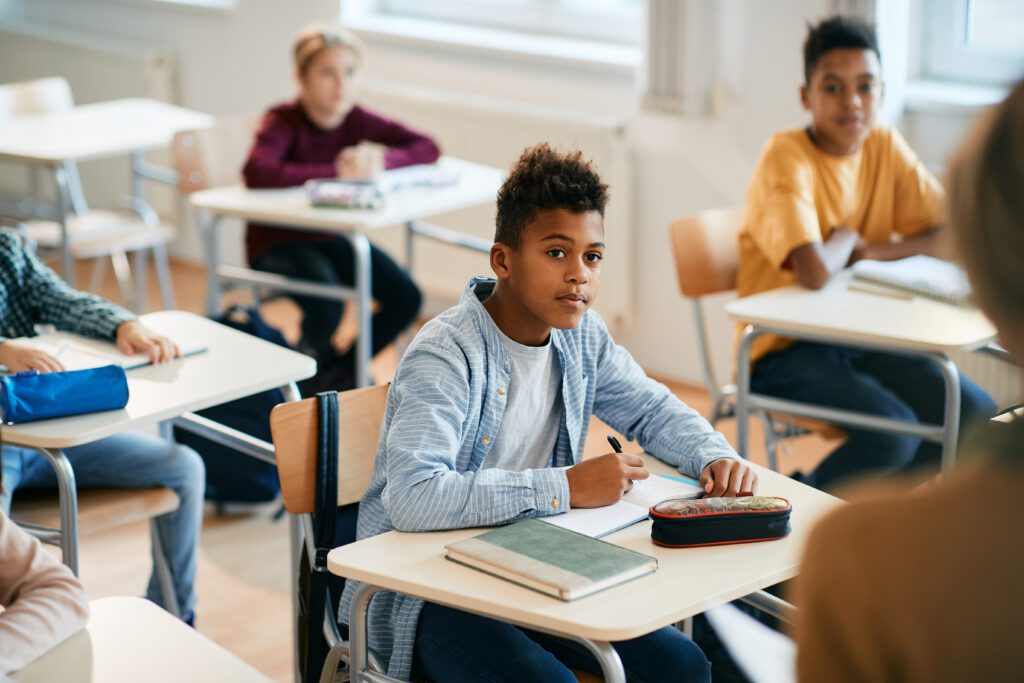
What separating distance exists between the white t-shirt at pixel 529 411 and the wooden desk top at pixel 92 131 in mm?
2303

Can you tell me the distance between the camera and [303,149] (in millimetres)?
3885

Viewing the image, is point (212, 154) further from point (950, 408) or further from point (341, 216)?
point (950, 408)

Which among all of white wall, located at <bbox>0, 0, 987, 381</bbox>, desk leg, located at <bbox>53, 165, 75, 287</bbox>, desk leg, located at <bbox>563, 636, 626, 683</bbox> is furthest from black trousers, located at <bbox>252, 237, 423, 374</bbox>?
desk leg, located at <bbox>563, 636, 626, 683</bbox>

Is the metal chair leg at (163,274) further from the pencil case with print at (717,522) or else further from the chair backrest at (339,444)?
the pencil case with print at (717,522)

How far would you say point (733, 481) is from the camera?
1.79 m

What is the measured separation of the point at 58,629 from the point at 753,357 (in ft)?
5.96

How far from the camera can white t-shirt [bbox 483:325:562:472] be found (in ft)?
6.12

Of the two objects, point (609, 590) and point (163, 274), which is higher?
point (609, 590)

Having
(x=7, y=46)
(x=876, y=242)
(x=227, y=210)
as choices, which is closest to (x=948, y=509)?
(x=876, y=242)

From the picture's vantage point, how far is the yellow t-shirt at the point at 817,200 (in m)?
2.86

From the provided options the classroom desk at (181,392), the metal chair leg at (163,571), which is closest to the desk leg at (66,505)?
the classroom desk at (181,392)

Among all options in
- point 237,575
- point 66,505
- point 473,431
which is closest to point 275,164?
point 237,575

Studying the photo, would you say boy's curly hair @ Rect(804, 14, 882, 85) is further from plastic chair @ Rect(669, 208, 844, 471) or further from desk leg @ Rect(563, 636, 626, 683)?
desk leg @ Rect(563, 636, 626, 683)

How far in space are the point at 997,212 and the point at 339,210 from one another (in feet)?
9.46
